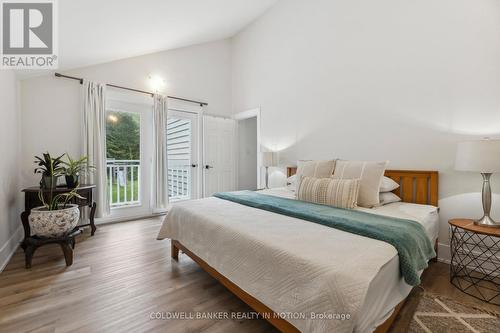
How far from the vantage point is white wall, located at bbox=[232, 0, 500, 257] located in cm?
221

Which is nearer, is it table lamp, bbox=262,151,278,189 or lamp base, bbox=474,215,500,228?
lamp base, bbox=474,215,500,228

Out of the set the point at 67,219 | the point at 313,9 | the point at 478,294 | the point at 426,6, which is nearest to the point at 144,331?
the point at 67,219

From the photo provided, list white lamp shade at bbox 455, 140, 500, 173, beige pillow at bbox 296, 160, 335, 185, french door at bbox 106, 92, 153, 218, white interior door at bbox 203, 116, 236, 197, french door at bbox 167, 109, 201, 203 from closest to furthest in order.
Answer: white lamp shade at bbox 455, 140, 500, 173
beige pillow at bbox 296, 160, 335, 185
french door at bbox 106, 92, 153, 218
french door at bbox 167, 109, 201, 203
white interior door at bbox 203, 116, 236, 197

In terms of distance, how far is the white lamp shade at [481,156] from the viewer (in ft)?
5.83

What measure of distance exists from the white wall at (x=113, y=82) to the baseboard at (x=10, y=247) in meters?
0.67

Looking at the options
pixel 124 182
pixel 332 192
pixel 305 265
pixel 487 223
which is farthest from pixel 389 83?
pixel 124 182

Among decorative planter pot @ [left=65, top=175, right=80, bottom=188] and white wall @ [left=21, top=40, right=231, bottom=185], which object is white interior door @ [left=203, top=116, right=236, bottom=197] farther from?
decorative planter pot @ [left=65, top=175, right=80, bottom=188]

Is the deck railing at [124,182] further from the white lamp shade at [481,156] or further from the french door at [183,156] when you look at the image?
the white lamp shade at [481,156]

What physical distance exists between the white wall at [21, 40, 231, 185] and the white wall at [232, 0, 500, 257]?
128 cm

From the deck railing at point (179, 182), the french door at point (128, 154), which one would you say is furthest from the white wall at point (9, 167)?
the deck railing at point (179, 182)

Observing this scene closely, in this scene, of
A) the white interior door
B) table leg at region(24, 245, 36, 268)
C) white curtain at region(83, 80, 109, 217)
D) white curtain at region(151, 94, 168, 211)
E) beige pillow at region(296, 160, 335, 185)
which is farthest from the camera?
the white interior door

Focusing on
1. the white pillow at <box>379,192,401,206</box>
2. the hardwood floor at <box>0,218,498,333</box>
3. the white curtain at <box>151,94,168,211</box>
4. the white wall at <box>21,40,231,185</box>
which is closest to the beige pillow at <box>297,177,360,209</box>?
the white pillow at <box>379,192,401,206</box>

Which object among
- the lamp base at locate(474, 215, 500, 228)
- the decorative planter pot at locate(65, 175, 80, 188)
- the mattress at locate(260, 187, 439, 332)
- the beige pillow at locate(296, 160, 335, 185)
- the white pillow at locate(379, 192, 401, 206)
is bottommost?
the mattress at locate(260, 187, 439, 332)

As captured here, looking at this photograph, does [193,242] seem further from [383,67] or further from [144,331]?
[383,67]
